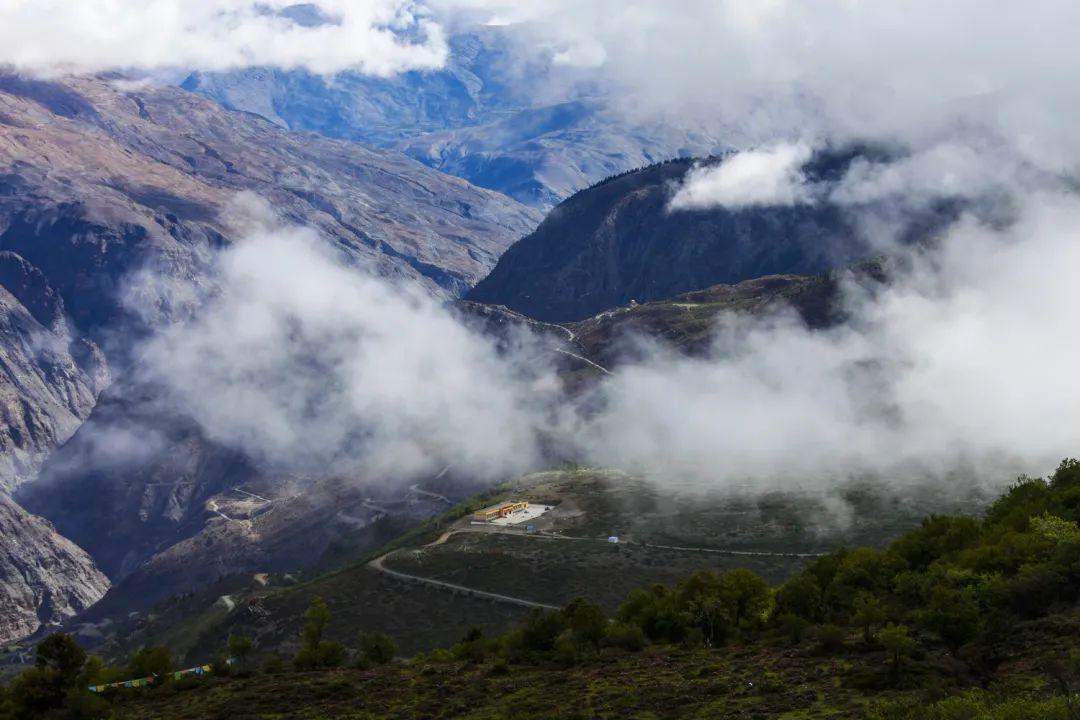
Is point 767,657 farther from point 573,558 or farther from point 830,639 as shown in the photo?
point 573,558

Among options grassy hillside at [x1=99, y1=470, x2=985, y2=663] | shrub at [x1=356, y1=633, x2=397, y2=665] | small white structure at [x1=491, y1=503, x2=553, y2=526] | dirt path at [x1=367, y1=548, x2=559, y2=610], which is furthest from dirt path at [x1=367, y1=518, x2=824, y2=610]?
shrub at [x1=356, y1=633, x2=397, y2=665]

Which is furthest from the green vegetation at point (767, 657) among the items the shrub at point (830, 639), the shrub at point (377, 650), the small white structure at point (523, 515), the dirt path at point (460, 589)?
the small white structure at point (523, 515)

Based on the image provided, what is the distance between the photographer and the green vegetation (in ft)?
205

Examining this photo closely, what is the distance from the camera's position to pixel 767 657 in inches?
2997

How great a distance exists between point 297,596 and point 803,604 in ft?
297

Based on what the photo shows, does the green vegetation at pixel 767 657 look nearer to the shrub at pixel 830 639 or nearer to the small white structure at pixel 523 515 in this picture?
the shrub at pixel 830 639

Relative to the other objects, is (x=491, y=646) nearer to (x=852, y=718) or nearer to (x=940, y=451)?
(x=852, y=718)

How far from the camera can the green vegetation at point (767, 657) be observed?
6256 centimetres

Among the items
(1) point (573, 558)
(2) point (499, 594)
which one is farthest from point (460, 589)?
(1) point (573, 558)

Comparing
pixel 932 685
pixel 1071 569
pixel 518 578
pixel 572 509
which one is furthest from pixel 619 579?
pixel 932 685

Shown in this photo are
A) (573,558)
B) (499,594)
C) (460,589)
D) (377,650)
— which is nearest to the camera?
(377,650)

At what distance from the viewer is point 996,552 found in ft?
277

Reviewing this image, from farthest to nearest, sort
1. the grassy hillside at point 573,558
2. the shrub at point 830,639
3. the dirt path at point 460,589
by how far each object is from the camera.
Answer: the grassy hillside at point 573,558
the dirt path at point 460,589
the shrub at point 830,639

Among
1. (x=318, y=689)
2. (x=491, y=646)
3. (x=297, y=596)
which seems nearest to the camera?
(x=318, y=689)
